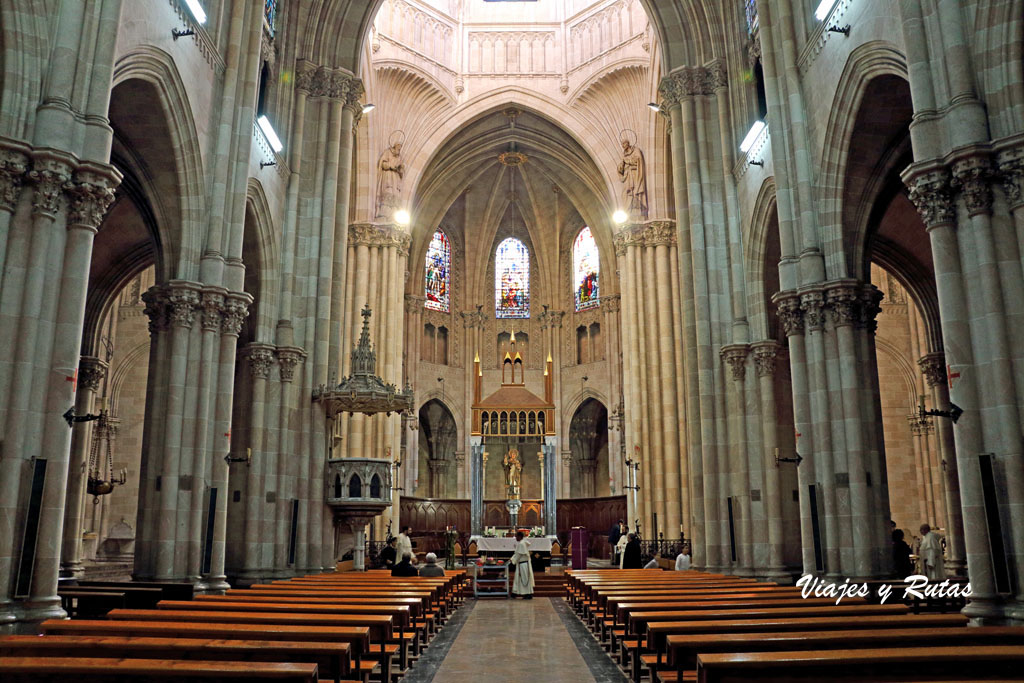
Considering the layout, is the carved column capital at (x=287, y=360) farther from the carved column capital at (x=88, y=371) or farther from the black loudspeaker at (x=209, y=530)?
the carved column capital at (x=88, y=371)

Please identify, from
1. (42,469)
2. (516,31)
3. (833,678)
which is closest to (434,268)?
(516,31)

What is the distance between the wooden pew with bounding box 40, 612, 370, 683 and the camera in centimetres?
653

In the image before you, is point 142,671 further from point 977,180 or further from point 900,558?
point 900,558

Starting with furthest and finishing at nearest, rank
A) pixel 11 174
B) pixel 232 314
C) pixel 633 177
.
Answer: pixel 633 177 < pixel 232 314 < pixel 11 174

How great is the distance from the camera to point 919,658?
5.25 metres

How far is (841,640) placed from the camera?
6.20m

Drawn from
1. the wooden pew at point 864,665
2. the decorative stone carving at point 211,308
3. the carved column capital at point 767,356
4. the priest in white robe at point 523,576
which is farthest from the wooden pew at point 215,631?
the priest in white robe at point 523,576

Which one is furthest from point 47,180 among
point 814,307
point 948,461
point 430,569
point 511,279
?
point 511,279

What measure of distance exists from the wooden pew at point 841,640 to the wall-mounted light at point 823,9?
1117cm

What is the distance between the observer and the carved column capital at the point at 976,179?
9773 millimetres

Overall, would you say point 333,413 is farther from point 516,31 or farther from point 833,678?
point 516,31

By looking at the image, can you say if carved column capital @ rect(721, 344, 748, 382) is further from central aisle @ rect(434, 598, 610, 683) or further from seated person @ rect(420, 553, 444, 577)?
seated person @ rect(420, 553, 444, 577)

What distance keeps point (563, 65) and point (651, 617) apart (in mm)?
32574

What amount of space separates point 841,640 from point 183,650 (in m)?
4.55
